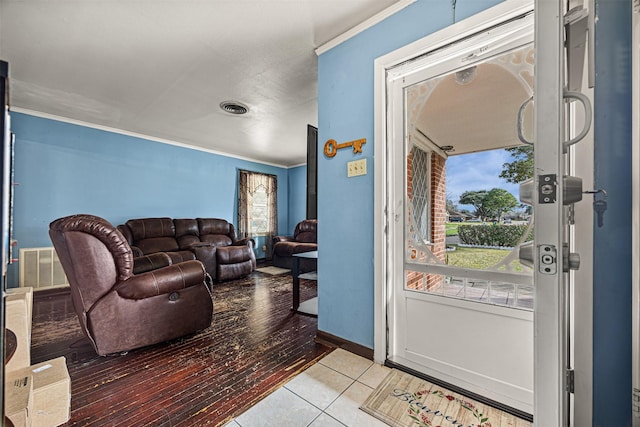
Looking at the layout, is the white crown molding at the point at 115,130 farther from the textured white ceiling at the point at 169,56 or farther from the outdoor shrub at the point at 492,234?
the outdoor shrub at the point at 492,234

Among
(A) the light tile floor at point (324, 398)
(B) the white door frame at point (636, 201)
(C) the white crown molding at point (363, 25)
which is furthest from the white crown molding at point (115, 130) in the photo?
(B) the white door frame at point (636, 201)

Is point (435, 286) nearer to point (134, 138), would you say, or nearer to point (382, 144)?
point (382, 144)

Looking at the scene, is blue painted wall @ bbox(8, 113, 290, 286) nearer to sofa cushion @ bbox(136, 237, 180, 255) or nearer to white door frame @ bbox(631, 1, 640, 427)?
sofa cushion @ bbox(136, 237, 180, 255)

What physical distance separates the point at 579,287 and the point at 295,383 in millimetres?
1492

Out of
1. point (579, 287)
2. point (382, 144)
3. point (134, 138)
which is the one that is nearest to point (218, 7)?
point (382, 144)

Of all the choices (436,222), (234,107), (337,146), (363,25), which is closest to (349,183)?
(337,146)

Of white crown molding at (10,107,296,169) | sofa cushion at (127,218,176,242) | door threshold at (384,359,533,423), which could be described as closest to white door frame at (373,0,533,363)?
door threshold at (384,359,533,423)

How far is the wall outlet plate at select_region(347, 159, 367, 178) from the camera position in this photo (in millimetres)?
1914

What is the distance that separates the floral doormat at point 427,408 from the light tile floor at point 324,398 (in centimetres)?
6

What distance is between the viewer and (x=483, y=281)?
59.9 inches

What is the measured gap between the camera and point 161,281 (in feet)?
6.63

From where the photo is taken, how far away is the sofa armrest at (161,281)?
6.27ft

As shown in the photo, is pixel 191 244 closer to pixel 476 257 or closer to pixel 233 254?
pixel 233 254

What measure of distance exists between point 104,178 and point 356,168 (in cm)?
424
